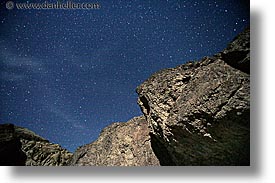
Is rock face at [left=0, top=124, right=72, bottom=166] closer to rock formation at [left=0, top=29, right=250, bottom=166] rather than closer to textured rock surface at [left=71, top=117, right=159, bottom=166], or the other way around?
rock formation at [left=0, top=29, right=250, bottom=166]

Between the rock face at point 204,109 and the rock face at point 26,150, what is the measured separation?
1.12m

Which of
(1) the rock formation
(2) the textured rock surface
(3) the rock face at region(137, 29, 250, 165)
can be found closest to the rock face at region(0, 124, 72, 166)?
(1) the rock formation

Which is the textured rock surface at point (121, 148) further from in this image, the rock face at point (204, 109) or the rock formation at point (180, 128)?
the rock face at point (204, 109)

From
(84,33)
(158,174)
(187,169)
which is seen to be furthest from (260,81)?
(84,33)

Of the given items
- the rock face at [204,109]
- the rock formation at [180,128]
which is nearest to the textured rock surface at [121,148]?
the rock formation at [180,128]

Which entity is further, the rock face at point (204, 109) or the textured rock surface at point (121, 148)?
the textured rock surface at point (121, 148)

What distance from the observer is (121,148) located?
4488 millimetres

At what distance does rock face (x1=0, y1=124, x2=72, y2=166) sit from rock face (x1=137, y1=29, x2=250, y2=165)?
1.12 meters

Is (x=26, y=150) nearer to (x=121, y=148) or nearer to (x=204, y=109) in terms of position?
(x=121, y=148)

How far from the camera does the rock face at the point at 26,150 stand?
4.09 meters

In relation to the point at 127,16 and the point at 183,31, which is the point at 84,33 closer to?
the point at 127,16

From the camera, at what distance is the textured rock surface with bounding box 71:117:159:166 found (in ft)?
13.9

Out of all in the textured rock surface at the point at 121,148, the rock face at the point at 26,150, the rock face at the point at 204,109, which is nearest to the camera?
the rock face at the point at 204,109

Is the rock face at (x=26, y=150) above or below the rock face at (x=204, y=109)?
below
